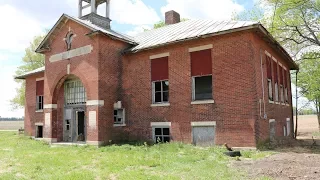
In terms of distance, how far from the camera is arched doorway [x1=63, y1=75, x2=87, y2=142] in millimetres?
19266

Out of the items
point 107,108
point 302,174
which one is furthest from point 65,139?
point 302,174

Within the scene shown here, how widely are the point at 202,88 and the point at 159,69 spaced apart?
291 cm

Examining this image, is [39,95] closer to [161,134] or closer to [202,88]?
[161,134]

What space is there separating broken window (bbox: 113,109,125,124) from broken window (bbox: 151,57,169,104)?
244cm

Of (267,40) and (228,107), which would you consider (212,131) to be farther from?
(267,40)

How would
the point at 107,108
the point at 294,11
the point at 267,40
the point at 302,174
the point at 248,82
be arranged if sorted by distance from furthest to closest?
the point at 294,11 → the point at 107,108 → the point at 267,40 → the point at 248,82 → the point at 302,174

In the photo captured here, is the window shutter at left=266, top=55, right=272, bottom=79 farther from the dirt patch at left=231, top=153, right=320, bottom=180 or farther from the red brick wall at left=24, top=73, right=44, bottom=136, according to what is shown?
the red brick wall at left=24, top=73, right=44, bottom=136

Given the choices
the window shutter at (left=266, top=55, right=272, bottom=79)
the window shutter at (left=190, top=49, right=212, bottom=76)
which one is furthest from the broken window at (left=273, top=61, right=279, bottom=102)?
the window shutter at (left=190, top=49, right=212, bottom=76)

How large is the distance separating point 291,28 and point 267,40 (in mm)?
7979

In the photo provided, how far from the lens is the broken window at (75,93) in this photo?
1916cm

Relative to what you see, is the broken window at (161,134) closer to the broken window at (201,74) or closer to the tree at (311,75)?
the broken window at (201,74)

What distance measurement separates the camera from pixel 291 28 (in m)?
22.3

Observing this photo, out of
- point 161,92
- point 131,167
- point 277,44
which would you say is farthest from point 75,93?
point 277,44

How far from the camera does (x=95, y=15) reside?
2067cm
